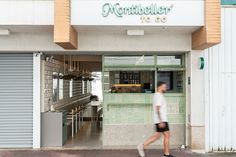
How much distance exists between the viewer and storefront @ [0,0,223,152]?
8516 millimetres

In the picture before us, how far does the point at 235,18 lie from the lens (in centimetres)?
962

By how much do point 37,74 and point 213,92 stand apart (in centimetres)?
508

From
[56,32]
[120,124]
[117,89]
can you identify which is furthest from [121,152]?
[56,32]

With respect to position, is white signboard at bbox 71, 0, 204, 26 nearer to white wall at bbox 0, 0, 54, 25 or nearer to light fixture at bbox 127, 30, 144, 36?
light fixture at bbox 127, 30, 144, 36

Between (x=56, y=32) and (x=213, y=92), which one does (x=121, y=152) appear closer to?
(x=213, y=92)

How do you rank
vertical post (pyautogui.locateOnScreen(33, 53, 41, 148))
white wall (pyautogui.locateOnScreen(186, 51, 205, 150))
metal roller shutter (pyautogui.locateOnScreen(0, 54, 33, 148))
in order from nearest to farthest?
white wall (pyautogui.locateOnScreen(186, 51, 205, 150))
vertical post (pyautogui.locateOnScreen(33, 53, 41, 148))
metal roller shutter (pyautogui.locateOnScreen(0, 54, 33, 148))

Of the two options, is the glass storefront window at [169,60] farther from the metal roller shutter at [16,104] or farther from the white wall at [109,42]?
the metal roller shutter at [16,104]

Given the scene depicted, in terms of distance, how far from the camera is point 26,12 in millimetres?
8656

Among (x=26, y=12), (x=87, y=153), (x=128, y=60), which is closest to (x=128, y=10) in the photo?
(x=128, y=60)

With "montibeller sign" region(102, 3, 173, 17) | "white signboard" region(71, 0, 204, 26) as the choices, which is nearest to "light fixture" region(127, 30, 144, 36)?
"white signboard" region(71, 0, 204, 26)

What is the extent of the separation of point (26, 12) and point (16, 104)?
2905 millimetres

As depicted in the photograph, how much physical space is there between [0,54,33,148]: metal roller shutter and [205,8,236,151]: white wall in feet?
17.0

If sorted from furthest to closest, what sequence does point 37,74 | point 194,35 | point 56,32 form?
1. point 37,74
2. point 194,35
3. point 56,32

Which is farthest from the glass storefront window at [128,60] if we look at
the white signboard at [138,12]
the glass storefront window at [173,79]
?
the white signboard at [138,12]
